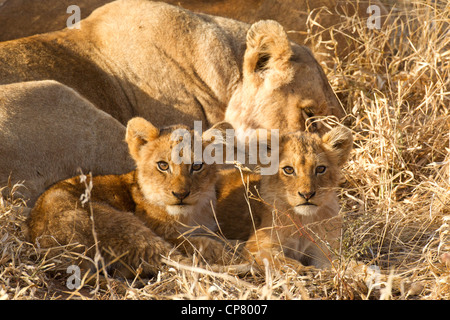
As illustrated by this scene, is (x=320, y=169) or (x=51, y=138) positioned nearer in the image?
(x=320, y=169)

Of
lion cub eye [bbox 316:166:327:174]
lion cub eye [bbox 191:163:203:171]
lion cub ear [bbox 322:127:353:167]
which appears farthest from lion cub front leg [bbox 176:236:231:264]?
lion cub ear [bbox 322:127:353:167]

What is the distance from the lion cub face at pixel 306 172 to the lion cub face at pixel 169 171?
300 mm

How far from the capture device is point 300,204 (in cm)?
295

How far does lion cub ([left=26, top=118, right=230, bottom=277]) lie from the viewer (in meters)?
2.94

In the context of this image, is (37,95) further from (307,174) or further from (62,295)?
(307,174)

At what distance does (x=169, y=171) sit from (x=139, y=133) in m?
0.27

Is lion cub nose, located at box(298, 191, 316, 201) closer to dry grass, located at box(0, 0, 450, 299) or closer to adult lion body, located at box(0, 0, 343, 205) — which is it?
dry grass, located at box(0, 0, 450, 299)

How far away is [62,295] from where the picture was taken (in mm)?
2826

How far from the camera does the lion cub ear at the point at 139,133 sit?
320 cm

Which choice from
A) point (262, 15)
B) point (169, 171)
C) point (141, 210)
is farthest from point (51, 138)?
point (262, 15)

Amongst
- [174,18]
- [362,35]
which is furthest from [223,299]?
[362,35]

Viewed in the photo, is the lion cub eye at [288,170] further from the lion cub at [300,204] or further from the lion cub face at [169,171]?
the lion cub face at [169,171]

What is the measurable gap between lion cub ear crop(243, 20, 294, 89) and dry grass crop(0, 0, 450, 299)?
2.00 ft

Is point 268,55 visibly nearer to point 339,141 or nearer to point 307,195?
point 339,141
